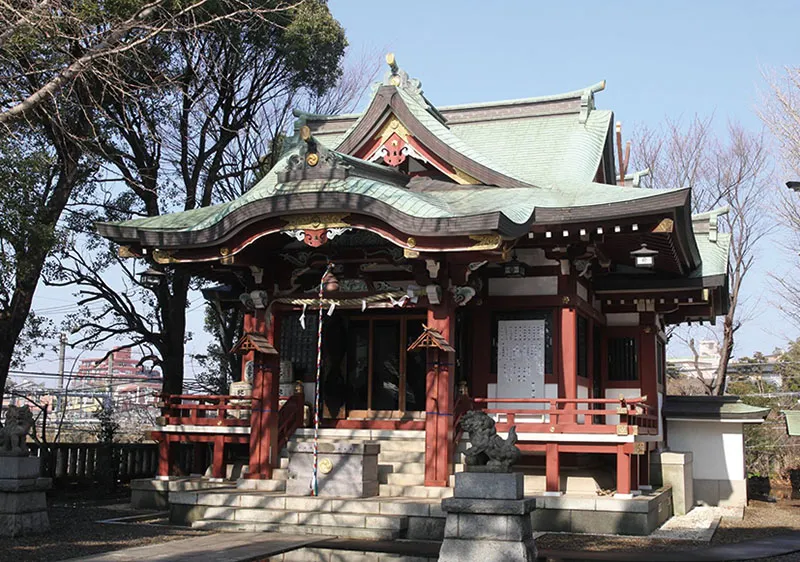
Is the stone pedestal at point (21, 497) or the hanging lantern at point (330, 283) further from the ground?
the hanging lantern at point (330, 283)

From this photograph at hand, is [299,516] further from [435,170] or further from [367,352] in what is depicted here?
[435,170]

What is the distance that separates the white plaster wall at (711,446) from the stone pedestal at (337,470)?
942 cm

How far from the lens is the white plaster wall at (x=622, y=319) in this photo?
18594mm

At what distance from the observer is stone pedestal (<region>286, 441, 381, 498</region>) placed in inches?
533

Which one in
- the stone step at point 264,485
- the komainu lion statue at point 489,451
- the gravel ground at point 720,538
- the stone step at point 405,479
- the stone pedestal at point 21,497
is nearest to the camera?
the komainu lion statue at point 489,451

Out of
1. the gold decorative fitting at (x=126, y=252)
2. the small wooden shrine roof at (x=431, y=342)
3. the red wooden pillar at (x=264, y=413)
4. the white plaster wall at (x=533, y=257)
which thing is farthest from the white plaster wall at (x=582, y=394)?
the gold decorative fitting at (x=126, y=252)

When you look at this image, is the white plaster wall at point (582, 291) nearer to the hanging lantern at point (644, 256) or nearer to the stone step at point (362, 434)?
the hanging lantern at point (644, 256)

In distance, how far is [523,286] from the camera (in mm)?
15805

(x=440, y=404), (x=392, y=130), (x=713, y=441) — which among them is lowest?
(x=713, y=441)

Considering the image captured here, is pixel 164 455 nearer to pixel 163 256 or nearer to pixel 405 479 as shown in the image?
pixel 163 256

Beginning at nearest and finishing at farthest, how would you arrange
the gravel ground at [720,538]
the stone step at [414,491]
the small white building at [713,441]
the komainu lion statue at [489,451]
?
the komainu lion statue at [489,451], the gravel ground at [720,538], the stone step at [414,491], the small white building at [713,441]

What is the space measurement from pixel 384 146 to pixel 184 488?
7.39 meters

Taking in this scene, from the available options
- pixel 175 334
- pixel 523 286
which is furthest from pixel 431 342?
pixel 175 334

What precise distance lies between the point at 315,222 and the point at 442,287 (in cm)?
237
